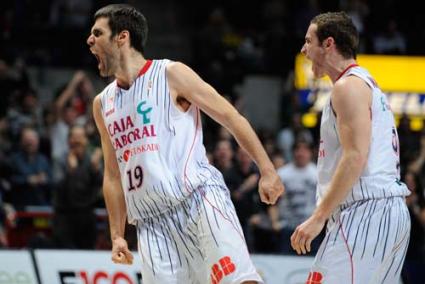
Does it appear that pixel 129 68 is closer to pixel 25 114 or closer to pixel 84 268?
pixel 84 268

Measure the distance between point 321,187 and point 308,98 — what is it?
40.0 feet

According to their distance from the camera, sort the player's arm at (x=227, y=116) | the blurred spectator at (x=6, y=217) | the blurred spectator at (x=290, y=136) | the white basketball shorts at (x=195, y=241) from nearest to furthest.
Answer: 1. the player's arm at (x=227, y=116)
2. the white basketball shorts at (x=195, y=241)
3. the blurred spectator at (x=6, y=217)
4. the blurred spectator at (x=290, y=136)

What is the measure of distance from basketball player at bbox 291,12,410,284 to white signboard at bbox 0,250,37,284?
497 centimetres

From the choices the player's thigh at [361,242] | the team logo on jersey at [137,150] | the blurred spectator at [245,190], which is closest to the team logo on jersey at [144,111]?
the team logo on jersey at [137,150]

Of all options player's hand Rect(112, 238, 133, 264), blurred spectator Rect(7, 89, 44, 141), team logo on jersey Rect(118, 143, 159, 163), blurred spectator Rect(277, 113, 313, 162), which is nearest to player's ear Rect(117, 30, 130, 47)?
team logo on jersey Rect(118, 143, 159, 163)

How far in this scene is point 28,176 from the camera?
543 inches

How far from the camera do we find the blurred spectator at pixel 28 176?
13.8m

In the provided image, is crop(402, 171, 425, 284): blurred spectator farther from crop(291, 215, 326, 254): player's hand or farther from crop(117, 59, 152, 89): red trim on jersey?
crop(291, 215, 326, 254): player's hand

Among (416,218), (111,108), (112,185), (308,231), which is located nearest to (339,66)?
(308,231)

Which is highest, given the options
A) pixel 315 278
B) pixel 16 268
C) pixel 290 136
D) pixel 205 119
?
pixel 315 278

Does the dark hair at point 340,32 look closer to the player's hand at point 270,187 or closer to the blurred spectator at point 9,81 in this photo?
the player's hand at point 270,187

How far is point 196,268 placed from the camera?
632 cm

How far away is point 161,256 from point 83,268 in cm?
427

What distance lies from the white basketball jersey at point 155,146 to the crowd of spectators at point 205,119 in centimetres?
487
